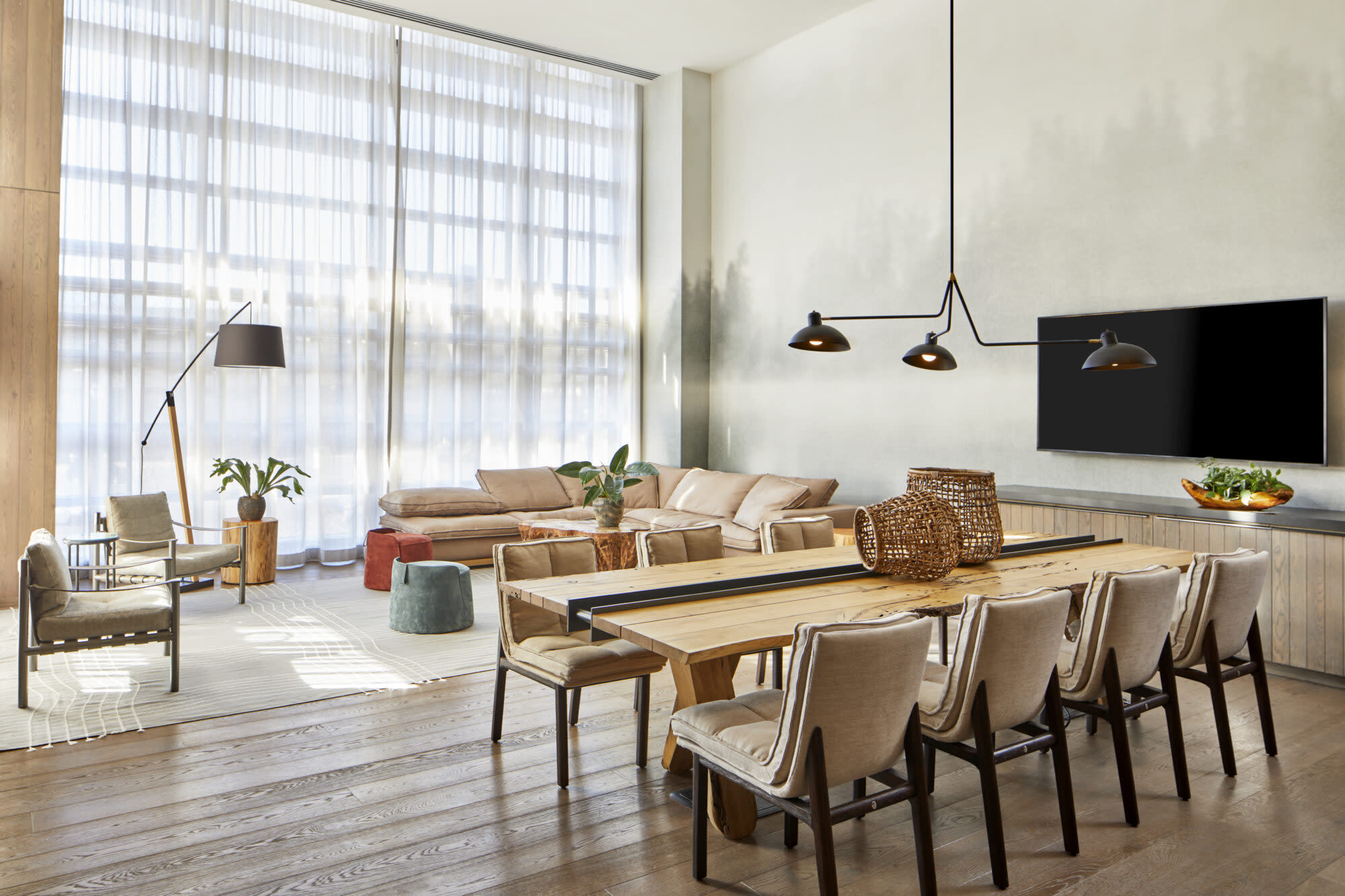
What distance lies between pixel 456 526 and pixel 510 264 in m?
2.59

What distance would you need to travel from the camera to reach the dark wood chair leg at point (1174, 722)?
10.4ft

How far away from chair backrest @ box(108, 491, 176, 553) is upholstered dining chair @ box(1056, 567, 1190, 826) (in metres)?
5.11

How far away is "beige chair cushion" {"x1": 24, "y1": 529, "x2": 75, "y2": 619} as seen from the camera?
3949 millimetres

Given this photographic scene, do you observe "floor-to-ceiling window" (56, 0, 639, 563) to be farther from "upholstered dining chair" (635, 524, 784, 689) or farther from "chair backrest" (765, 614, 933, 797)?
"chair backrest" (765, 614, 933, 797)

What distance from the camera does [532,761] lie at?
350 centimetres

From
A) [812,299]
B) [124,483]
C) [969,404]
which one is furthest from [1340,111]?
[124,483]

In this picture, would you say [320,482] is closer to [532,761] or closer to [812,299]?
[812,299]

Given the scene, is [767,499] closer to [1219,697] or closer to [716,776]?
[1219,697]

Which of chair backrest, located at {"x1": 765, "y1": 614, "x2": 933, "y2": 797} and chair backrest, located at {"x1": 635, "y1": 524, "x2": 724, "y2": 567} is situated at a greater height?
chair backrest, located at {"x1": 635, "y1": 524, "x2": 724, "y2": 567}

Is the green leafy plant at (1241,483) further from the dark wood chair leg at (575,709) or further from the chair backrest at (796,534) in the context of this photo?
the dark wood chair leg at (575,709)

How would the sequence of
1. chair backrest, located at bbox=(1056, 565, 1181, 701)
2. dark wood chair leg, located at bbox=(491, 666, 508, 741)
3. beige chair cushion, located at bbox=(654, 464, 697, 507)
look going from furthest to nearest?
beige chair cushion, located at bbox=(654, 464, 697, 507) < dark wood chair leg, located at bbox=(491, 666, 508, 741) < chair backrest, located at bbox=(1056, 565, 1181, 701)

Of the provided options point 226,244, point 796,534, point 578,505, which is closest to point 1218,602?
point 796,534

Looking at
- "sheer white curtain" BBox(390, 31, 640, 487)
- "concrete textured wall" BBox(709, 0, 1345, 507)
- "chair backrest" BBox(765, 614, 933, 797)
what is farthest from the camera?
"sheer white curtain" BBox(390, 31, 640, 487)

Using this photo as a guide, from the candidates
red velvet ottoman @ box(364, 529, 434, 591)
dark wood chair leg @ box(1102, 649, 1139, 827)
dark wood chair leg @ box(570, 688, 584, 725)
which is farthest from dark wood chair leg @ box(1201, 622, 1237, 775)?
red velvet ottoman @ box(364, 529, 434, 591)
